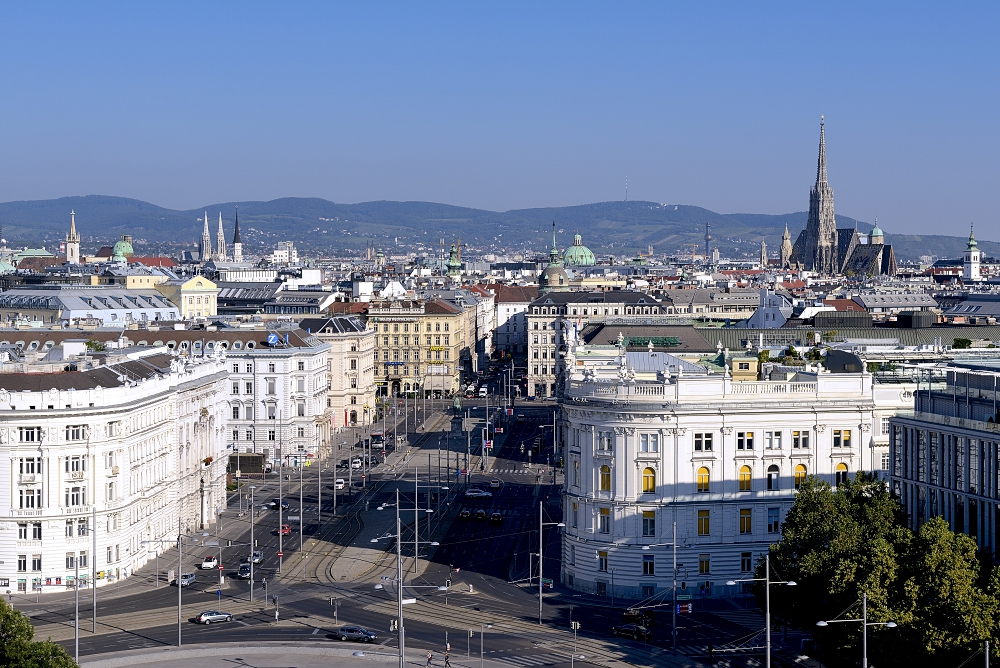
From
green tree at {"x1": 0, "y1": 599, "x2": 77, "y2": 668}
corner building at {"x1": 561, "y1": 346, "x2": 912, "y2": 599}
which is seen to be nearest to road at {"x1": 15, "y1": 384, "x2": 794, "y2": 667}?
corner building at {"x1": 561, "y1": 346, "x2": 912, "y2": 599}

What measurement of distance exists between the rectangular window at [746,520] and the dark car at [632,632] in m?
13.9

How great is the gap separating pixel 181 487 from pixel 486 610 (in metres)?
36.1

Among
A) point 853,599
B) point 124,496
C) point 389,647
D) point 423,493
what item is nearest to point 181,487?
point 124,496

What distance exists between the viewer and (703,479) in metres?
107

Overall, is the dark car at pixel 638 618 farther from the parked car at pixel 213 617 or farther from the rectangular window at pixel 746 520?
the parked car at pixel 213 617

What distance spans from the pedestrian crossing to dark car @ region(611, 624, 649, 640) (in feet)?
19.4

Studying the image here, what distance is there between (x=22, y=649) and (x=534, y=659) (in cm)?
2636

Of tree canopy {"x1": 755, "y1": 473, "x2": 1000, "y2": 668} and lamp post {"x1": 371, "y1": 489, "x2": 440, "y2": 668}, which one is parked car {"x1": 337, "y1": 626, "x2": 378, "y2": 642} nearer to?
lamp post {"x1": 371, "y1": 489, "x2": 440, "y2": 668}

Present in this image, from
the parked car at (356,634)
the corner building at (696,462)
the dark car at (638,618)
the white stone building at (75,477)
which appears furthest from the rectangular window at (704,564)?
the white stone building at (75,477)

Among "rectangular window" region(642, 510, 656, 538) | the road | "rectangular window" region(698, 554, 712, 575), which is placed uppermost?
"rectangular window" region(642, 510, 656, 538)

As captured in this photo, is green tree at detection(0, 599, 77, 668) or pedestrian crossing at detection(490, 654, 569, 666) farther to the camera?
pedestrian crossing at detection(490, 654, 569, 666)

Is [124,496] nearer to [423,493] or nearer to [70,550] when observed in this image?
[70,550]

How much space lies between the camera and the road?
94.0 m

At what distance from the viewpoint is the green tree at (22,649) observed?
75.2m
